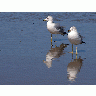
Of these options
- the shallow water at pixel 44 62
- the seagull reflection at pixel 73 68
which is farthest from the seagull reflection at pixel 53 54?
the seagull reflection at pixel 73 68

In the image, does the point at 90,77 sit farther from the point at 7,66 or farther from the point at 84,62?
the point at 7,66

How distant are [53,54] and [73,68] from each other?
141 inches

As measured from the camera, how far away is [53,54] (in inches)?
691

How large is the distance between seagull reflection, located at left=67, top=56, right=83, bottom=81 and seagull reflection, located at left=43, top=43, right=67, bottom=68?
3.72 ft

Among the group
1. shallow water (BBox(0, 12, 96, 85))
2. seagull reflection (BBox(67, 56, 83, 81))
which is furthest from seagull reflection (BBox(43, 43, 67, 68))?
seagull reflection (BBox(67, 56, 83, 81))

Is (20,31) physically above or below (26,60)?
above

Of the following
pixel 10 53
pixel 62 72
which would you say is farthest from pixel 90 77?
pixel 10 53

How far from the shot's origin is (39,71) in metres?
13.7

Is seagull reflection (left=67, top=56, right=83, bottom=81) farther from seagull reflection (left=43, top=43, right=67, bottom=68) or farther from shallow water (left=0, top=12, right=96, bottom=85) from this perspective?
seagull reflection (left=43, top=43, right=67, bottom=68)

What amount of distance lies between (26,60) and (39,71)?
7.84ft

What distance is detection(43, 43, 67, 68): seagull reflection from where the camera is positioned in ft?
50.5

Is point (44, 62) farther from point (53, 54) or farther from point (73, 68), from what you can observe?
point (53, 54)

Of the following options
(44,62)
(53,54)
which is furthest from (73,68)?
(53,54)

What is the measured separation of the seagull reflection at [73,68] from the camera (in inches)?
506
